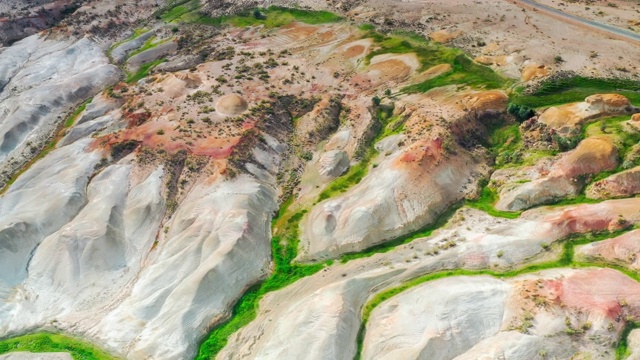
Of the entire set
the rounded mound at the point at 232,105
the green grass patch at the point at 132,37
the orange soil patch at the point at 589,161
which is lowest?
the orange soil patch at the point at 589,161

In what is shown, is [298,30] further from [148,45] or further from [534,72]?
[534,72]

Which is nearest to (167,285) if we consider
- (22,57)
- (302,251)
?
(302,251)

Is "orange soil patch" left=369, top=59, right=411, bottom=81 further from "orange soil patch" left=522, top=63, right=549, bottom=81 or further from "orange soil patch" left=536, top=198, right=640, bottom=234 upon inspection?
"orange soil patch" left=536, top=198, right=640, bottom=234

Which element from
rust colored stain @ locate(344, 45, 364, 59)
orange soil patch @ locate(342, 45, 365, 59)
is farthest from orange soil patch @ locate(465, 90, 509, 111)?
rust colored stain @ locate(344, 45, 364, 59)

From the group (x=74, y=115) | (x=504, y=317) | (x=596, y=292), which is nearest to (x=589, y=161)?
(x=596, y=292)

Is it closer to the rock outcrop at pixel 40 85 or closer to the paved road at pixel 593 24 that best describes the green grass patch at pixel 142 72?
the rock outcrop at pixel 40 85

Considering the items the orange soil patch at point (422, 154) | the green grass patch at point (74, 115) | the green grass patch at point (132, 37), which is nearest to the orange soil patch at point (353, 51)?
the orange soil patch at point (422, 154)

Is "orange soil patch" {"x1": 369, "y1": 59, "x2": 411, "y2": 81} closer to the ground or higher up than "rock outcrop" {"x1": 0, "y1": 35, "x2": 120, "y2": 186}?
closer to the ground

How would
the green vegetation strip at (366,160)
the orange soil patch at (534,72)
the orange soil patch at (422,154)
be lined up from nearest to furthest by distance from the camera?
1. the orange soil patch at (422,154)
2. the green vegetation strip at (366,160)
3. the orange soil patch at (534,72)
